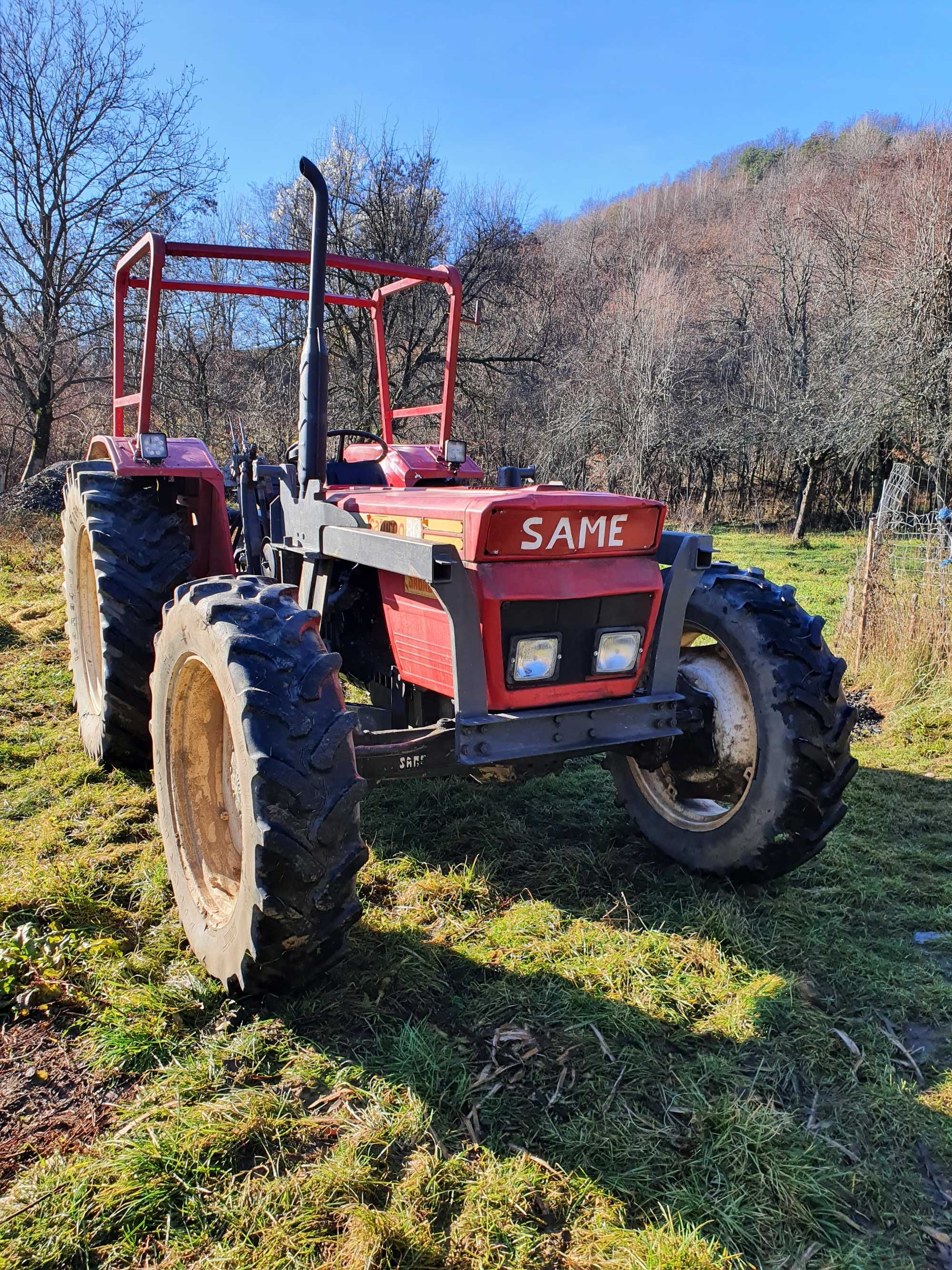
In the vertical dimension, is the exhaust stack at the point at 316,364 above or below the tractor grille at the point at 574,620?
above

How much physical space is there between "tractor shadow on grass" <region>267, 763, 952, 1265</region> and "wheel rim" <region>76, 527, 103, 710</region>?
1710 millimetres

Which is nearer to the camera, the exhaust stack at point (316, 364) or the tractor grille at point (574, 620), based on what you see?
the tractor grille at point (574, 620)

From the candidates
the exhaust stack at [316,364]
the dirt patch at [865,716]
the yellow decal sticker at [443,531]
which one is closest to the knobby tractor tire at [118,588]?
the exhaust stack at [316,364]

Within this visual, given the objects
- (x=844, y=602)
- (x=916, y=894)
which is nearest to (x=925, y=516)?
(x=844, y=602)

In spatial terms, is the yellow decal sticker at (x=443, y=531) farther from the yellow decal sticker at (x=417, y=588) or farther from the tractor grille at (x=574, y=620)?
the tractor grille at (x=574, y=620)

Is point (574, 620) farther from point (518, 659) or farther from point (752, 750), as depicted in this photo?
point (752, 750)

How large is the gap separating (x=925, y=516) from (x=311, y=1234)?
6.49m

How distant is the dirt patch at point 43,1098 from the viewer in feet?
6.32

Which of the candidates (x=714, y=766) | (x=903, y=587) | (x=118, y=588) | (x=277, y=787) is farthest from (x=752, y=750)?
(x=903, y=587)

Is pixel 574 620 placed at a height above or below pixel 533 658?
above

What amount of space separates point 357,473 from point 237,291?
110 centimetres

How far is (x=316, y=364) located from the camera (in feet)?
9.84

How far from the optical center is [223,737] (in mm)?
2770

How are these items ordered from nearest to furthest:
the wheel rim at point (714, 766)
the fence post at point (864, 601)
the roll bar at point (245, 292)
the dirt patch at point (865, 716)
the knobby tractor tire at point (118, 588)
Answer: the wheel rim at point (714, 766)
the roll bar at point (245, 292)
the knobby tractor tire at point (118, 588)
the dirt patch at point (865, 716)
the fence post at point (864, 601)
